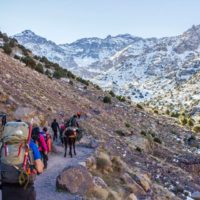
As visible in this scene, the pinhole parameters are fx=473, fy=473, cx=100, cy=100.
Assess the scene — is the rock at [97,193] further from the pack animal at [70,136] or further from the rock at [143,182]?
the rock at [143,182]

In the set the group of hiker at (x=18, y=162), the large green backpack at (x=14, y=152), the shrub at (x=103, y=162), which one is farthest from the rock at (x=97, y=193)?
the large green backpack at (x=14, y=152)

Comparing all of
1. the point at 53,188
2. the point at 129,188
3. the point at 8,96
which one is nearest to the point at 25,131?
the point at 53,188

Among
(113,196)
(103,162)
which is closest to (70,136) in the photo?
(103,162)

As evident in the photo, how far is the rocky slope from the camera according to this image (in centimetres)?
2364

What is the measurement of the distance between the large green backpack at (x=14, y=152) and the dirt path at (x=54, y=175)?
8.81 meters

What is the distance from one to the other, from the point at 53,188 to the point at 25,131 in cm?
1018

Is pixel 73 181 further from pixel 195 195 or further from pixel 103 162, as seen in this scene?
pixel 195 195

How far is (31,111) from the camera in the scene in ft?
92.5

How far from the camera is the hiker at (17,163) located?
7.97 meters

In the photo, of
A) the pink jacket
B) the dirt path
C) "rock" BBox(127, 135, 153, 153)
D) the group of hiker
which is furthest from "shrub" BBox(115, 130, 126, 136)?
the group of hiker

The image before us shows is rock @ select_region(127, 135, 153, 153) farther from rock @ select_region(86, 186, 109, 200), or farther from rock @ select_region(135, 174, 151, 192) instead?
rock @ select_region(86, 186, 109, 200)

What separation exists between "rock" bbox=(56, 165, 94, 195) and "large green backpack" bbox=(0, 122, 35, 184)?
9509mm

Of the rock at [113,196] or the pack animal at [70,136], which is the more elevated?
the pack animal at [70,136]

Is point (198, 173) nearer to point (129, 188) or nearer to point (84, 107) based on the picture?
point (84, 107)
